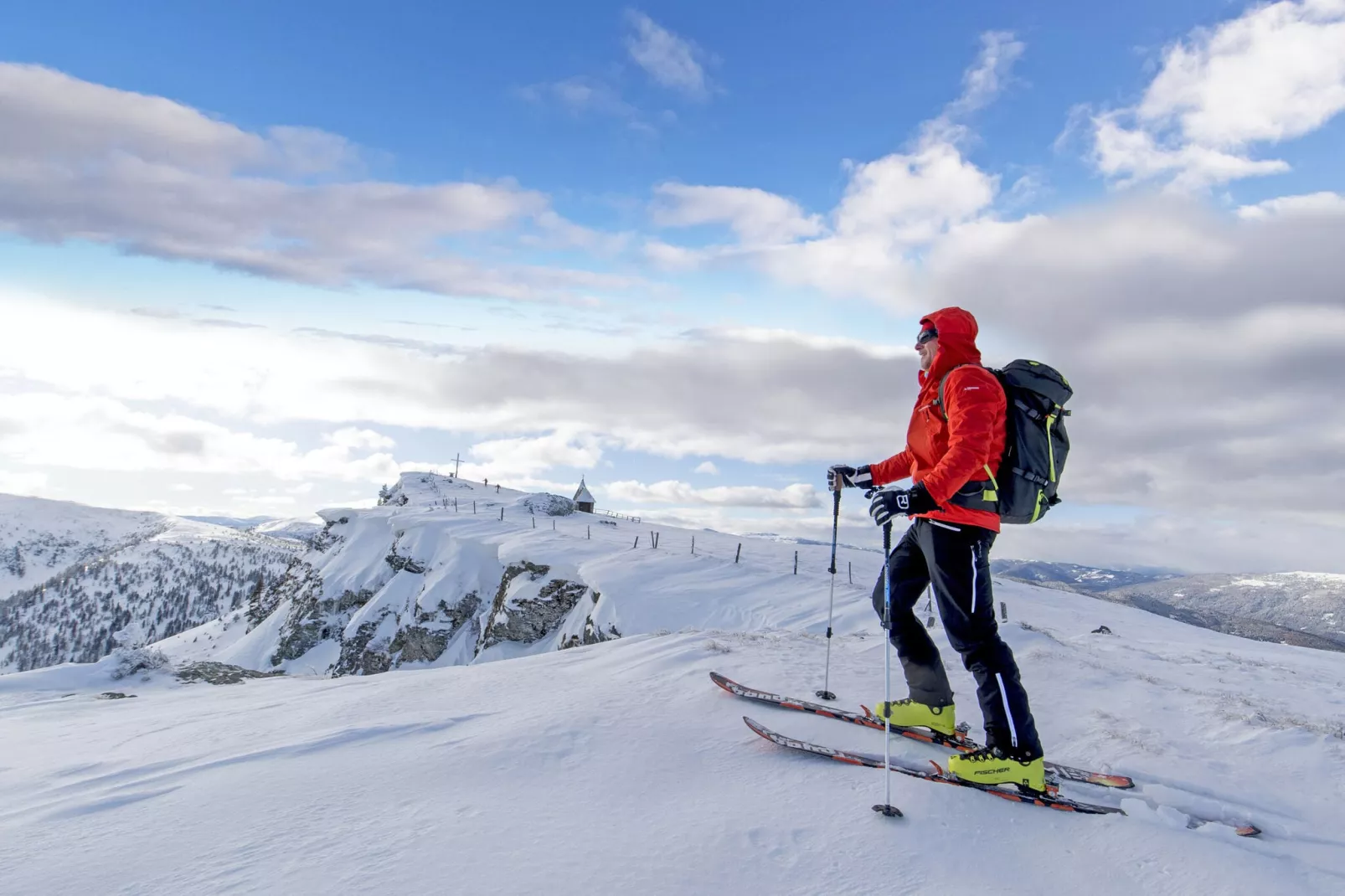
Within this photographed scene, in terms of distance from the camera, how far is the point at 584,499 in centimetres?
5803

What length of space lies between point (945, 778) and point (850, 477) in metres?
2.40

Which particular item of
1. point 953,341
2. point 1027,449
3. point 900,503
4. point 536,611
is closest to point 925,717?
point 900,503

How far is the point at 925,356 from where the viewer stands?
181 inches

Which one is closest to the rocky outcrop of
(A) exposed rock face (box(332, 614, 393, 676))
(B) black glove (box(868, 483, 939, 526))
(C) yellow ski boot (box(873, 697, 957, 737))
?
(A) exposed rock face (box(332, 614, 393, 676))

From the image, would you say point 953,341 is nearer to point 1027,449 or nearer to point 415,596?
point 1027,449

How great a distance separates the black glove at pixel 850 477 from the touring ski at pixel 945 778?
81.4 inches

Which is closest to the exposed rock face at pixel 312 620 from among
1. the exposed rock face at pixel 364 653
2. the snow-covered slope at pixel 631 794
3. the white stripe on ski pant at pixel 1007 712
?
the exposed rock face at pixel 364 653

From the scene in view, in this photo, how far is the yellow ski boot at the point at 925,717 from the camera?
14.8 feet

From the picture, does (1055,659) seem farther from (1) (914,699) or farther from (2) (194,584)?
(2) (194,584)

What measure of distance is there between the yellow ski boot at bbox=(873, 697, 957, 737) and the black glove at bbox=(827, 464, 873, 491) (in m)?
1.71

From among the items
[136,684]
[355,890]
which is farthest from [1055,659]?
[136,684]

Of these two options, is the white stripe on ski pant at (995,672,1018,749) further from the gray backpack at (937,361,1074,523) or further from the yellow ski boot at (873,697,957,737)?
the gray backpack at (937,361,1074,523)

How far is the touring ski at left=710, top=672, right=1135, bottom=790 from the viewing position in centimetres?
392

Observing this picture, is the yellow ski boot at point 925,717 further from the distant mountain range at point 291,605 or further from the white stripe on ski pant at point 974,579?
the distant mountain range at point 291,605
